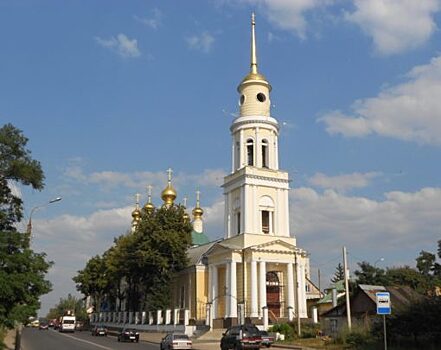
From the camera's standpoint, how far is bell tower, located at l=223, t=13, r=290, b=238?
51.9 m

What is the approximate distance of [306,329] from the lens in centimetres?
4009

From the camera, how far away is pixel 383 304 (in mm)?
19000

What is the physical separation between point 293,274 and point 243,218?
21.4 ft

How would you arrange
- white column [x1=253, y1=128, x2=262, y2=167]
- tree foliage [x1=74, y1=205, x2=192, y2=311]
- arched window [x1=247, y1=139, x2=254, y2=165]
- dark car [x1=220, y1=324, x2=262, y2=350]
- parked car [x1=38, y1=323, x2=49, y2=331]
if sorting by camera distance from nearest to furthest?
dark car [x1=220, y1=324, x2=262, y2=350] < white column [x1=253, y1=128, x2=262, y2=167] < arched window [x1=247, y1=139, x2=254, y2=165] < tree foliage [x1=74, y1=205, x2=192, y2=311] < parked car [x1=38, y1=323, x2=49, y2=331]

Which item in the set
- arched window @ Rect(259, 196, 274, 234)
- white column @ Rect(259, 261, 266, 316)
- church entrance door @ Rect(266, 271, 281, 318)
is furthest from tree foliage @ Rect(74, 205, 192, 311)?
white column @ Rect(259, 261, 266, 316)

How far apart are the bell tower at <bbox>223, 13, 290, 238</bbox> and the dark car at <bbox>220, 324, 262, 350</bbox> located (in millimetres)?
20095

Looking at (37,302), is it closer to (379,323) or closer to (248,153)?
(379,323)

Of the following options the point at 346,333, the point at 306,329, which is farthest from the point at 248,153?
the point at 346,333

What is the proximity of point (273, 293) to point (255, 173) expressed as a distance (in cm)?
1067

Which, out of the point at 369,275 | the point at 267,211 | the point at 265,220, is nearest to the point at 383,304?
the point at 267,211

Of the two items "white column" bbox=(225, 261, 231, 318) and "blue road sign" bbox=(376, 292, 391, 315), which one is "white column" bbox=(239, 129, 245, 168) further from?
"blue road sign" bbox=(376, 292, 391, 315)

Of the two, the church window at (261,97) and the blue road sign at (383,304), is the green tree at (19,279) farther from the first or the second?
the church window at (261,97)

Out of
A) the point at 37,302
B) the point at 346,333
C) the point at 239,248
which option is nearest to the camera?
the point at 37,302

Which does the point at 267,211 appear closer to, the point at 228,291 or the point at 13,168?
the point at 228,291
